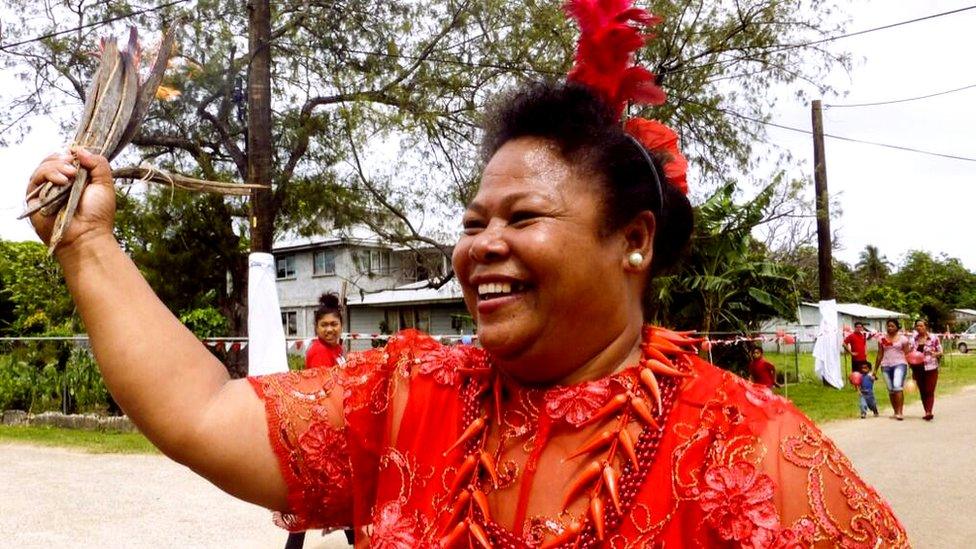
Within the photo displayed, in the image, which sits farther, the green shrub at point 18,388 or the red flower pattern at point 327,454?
the green shrub at point 18,388

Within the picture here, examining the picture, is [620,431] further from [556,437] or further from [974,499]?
[974,499]

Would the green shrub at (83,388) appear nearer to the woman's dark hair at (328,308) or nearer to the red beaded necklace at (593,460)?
the woman's dark hair at (328,308)

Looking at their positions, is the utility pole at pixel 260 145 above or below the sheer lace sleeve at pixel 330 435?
above

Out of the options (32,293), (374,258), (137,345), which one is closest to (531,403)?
(137,345)

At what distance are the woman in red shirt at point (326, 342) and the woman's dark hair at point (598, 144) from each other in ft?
15.9

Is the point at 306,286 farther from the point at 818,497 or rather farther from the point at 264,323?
the point at 818,497

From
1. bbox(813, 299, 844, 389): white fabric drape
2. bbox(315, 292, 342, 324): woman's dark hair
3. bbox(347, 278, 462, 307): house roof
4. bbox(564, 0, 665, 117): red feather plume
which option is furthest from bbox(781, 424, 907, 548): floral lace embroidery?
bbox(347, 278, 462, 307): house roof

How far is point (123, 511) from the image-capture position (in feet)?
24.3

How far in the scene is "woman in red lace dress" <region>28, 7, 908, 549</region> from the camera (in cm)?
156

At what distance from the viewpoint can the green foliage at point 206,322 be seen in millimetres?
16734

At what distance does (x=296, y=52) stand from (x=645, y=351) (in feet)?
48.1

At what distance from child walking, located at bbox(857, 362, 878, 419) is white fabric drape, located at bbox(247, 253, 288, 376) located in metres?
9.12

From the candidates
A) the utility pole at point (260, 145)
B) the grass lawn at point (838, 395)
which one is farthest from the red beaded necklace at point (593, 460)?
the grass lawn at point (838, 395)

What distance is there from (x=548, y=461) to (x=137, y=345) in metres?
0.84
